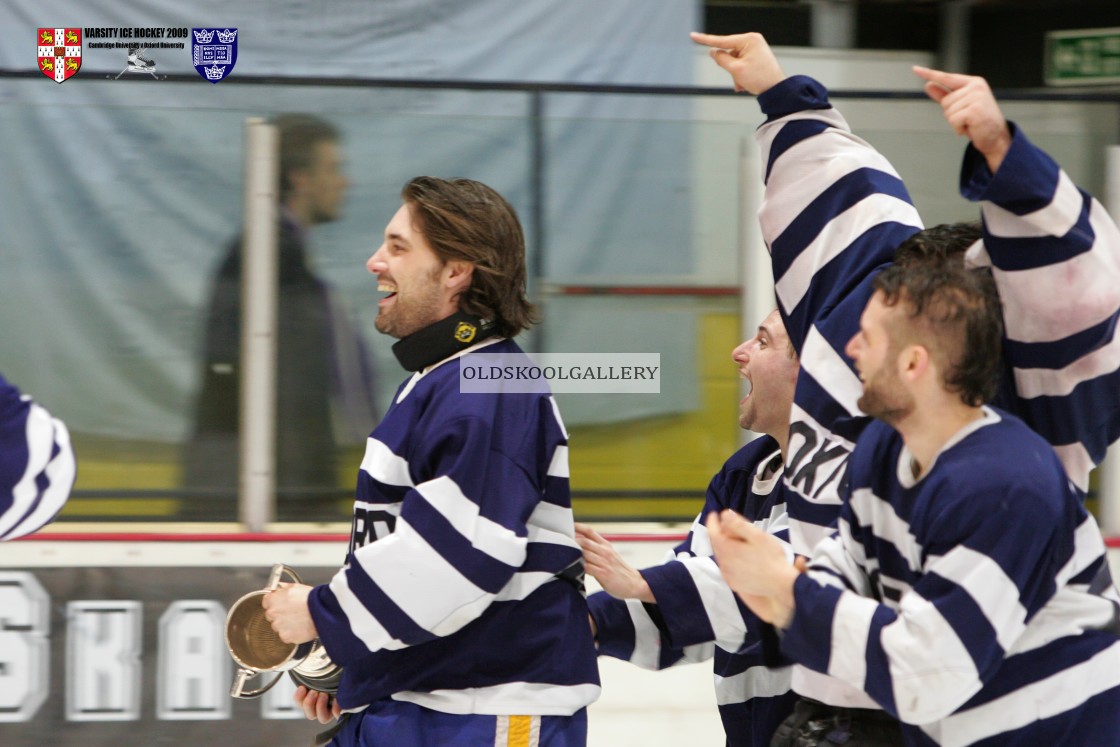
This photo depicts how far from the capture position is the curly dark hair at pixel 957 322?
55.4 inches

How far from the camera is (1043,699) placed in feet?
4.73

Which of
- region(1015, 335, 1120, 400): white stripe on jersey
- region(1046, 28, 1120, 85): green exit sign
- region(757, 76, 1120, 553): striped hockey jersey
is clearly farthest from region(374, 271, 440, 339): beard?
region(1046, 28, 1120, 85): green exit sign

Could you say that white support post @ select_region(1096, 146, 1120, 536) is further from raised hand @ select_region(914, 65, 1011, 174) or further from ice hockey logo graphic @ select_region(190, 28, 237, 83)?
ice hockey logo graphic @ select_region(190, 28, 237, 83)

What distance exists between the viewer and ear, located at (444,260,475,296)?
1905 millimetres

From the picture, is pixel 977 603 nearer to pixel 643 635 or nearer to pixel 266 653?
pixel 643 635

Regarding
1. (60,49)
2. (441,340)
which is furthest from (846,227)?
(60,49)

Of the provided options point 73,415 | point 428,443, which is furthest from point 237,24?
point 428,443

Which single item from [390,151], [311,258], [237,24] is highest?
[237,24]

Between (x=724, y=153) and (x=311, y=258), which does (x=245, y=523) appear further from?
(x=724, y=153)

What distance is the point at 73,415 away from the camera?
313cm

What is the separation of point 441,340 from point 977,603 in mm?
851

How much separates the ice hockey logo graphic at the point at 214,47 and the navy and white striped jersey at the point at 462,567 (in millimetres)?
2074

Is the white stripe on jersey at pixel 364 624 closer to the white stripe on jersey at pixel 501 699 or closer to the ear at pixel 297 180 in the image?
the white stripe on jersey at pixel 501 699

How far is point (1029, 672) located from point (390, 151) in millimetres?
2135
